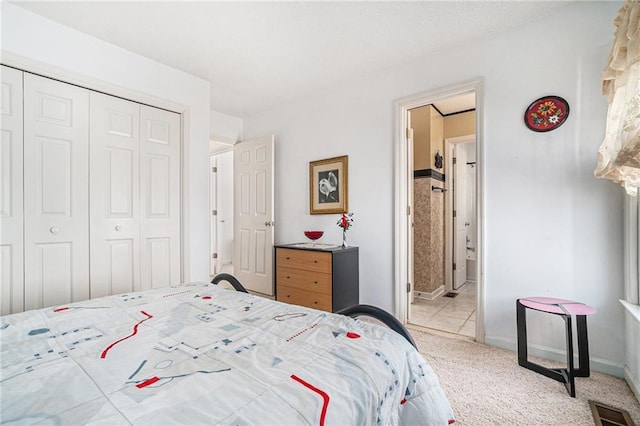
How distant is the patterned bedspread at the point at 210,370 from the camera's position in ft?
2.25

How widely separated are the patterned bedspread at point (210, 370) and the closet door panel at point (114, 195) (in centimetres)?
128

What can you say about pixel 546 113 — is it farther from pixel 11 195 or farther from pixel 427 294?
pixel 11 195

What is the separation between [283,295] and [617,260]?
282cm

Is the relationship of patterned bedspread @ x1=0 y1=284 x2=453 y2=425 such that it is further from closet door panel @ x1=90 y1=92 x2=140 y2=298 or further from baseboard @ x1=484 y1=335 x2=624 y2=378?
baseboard @ x1=484 y1=335 x2=624 y2=378

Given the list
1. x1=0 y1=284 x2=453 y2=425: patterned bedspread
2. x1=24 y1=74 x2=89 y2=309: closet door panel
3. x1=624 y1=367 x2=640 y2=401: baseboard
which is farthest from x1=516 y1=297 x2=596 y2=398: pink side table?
x1=24 y1=74 x2=89 y2=309: closet door panel

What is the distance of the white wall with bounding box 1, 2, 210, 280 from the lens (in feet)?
7.16

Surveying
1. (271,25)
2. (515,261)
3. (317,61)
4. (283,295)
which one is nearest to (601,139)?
(515,261)

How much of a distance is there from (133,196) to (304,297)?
6.29 ft

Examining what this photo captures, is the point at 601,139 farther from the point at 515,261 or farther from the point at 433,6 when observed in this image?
the point at 433,6

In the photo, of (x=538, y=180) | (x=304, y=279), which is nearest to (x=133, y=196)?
(x=304, y=279)

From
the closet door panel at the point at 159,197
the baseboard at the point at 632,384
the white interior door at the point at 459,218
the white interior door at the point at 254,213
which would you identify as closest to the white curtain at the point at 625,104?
the baseboard at the point at 632,384

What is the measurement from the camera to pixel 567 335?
1.84 meters

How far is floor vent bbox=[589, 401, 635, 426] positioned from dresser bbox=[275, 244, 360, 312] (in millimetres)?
1880

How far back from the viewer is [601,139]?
6.82ft
